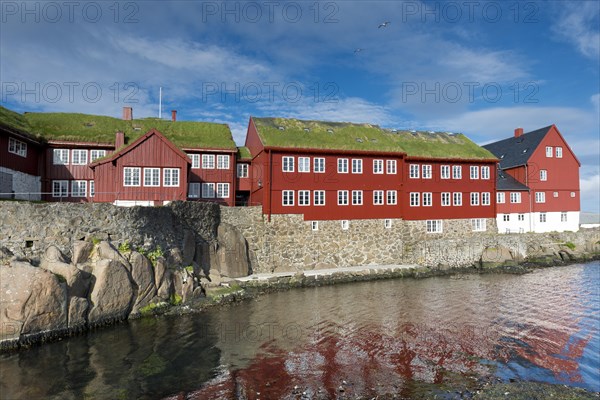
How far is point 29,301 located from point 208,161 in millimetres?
18975

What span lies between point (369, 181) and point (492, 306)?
15196 millimetres

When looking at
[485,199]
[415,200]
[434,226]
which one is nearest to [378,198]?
[415,200]

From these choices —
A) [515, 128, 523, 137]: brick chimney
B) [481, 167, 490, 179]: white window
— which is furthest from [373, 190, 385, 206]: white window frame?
[515, 128, 523, 137]: brick chimney

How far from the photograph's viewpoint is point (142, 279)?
1941 centimetres

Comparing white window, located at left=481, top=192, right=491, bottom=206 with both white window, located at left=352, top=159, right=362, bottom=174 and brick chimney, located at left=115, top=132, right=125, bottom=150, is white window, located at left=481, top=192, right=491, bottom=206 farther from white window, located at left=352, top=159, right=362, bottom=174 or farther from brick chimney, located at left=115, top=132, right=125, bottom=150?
brick chimney, located at left=115, top=132, right=125, bottom=150

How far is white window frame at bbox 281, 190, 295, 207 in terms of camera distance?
31234mm

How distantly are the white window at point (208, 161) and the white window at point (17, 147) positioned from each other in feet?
40.7

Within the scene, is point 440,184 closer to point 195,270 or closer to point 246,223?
point 246,223

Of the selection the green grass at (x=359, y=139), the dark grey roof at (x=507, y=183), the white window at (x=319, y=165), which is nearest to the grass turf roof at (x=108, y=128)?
the green grass at (x=359, y=139)

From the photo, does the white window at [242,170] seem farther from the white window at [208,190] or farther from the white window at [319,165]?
the white window at [319,165]

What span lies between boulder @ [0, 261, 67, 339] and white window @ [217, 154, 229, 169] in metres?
18.0

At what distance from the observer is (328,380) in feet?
40.4

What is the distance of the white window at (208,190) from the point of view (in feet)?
105

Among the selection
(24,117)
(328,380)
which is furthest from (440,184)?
(24,117)
